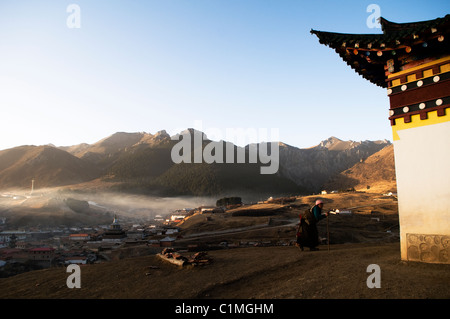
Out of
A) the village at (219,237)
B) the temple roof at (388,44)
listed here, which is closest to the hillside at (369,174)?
the village at (219,237)

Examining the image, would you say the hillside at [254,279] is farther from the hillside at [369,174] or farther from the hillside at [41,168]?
the hillside at [41,168]

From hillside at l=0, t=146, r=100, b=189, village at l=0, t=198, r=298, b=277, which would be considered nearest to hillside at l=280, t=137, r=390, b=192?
village at l=0, t=198, r=298, b=277

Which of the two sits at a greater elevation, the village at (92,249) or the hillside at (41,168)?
the hillside at (41,168)

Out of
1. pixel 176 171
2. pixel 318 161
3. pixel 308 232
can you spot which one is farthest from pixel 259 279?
pixel 318 161

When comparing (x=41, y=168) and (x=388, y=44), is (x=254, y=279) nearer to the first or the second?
(x=388, y=44)
